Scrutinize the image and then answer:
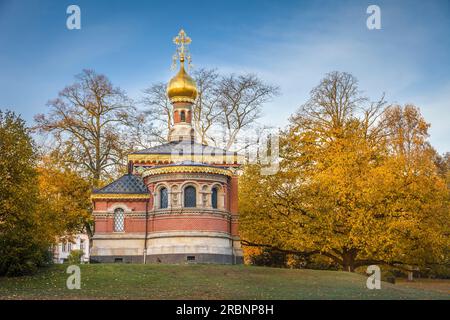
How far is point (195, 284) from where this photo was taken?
1003 inches

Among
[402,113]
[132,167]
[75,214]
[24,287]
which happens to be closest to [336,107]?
[402,113]

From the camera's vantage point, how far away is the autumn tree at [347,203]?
111 feet

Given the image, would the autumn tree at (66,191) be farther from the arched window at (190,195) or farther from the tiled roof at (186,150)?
the arched window at (190,195)

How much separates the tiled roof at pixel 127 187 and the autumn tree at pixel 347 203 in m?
5.82

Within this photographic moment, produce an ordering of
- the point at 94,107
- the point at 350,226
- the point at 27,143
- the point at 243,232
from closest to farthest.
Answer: the point at 27,143, the point at 350,226, the point at 243,232, the point at 94,107

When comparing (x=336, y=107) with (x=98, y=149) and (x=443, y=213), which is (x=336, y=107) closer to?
(x=443, y=213)

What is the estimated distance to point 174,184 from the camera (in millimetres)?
35062

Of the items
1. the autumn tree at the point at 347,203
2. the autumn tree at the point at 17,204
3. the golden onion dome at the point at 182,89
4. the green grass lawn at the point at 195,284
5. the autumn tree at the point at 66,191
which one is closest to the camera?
the green grass lawn at the point at 195,284

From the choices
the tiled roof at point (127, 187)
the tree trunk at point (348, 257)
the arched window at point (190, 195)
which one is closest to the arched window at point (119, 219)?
the tiled roof at point (127, 187)

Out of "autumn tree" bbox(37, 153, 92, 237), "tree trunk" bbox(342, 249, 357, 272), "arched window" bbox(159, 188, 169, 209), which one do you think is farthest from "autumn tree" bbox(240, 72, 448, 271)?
"autumn tree" bbox(37, 153, 92, 237)

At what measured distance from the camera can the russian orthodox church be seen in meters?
34.4

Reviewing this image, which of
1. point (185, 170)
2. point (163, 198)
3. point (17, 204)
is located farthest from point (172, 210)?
point (17, 204)

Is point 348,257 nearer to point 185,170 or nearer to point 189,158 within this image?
point 185,170

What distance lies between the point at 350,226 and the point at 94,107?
853 inches
